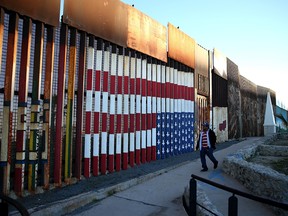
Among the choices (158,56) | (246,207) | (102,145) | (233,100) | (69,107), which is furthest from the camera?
(233,100)

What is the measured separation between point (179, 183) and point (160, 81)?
4.58 metres

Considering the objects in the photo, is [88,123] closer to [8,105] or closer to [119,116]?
[119,116]

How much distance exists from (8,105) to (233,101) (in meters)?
17.6

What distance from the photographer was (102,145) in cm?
750

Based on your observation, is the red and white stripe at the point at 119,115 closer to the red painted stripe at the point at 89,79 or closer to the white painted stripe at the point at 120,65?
the white painted stripe at the point at 120,65

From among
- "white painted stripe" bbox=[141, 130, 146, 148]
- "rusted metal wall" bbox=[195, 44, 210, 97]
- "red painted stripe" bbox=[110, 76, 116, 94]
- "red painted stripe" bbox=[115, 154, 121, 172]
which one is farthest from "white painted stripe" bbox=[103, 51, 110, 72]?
"rusted metal wall" bbox=[195, 44, 210, 97]

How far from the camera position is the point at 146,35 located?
9523 mm

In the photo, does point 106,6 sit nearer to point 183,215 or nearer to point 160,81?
point 160,81

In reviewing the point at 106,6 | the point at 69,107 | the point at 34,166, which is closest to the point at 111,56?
the point at 106,6

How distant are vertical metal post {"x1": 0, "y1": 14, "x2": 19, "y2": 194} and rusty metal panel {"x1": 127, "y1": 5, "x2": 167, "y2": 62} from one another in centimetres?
380

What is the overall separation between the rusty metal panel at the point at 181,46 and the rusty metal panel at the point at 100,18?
129 inches

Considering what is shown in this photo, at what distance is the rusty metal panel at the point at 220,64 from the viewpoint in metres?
Result: 16.8

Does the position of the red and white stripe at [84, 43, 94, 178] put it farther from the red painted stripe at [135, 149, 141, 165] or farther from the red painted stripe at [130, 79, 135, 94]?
the red painted stripe at [135, 149, 141, 165]

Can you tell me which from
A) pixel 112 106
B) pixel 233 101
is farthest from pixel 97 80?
pixel 233 101
